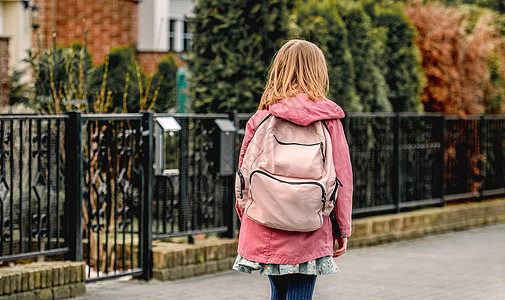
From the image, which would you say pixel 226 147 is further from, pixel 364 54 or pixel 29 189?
pixel 364 54

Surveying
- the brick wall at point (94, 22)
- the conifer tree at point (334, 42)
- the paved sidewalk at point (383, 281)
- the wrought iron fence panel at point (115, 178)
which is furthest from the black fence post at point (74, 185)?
the brick wall at point (94, 22)

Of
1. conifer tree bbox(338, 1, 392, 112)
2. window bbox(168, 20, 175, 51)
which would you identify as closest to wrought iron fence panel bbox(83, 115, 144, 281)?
conifer tree bbox(338, 1, 392, 112)

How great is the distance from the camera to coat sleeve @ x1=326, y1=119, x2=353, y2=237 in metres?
5.16

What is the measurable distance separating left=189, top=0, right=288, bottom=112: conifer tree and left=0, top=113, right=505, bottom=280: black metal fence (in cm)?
114

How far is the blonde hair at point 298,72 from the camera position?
521cm

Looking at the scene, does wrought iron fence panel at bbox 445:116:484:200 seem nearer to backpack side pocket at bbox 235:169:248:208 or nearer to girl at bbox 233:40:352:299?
girl at bbox 233:40:352:299

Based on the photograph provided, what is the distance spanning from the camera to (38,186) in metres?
7.77

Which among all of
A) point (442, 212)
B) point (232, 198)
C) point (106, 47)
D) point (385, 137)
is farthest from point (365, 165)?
point (106, 47)

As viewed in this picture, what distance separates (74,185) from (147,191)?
36.1 inches

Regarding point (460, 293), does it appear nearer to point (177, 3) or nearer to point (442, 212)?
point (442, 212)

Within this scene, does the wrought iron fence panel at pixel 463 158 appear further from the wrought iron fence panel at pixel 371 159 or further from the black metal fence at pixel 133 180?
the wrought iron fence panel at pixel 371 159

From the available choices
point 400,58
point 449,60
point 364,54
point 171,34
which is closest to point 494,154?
point 449,60

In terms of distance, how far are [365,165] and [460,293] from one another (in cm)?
385

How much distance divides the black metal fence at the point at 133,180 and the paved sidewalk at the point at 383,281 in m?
0.45
